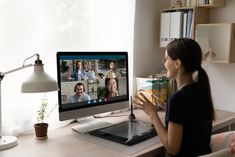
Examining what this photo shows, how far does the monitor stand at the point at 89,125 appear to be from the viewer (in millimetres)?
1885

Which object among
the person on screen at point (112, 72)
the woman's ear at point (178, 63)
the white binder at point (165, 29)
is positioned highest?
the white binder at point (165, 29)

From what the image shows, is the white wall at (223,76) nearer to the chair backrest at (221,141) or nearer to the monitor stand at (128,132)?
the chair backrest at (221,141)

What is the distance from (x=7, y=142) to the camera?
157cm

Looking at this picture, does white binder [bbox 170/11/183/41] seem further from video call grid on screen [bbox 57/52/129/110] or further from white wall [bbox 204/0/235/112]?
video call grid on screen [bbox 57/52/129/110]

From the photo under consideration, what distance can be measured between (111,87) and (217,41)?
1.02 m

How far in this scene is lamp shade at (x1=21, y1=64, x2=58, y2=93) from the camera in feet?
4.92

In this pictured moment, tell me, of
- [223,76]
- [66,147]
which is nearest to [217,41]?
[223,76]

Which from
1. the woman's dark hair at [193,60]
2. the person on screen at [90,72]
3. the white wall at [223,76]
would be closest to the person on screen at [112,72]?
the person on screen at [90,72]

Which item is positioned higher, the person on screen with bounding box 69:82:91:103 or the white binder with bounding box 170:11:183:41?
the white binder with bounding box 170:11:183:41

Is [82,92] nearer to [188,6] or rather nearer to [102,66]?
[102,66]

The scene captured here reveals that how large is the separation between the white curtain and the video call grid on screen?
0.25 metres

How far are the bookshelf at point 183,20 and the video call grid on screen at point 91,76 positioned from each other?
63 centimetres

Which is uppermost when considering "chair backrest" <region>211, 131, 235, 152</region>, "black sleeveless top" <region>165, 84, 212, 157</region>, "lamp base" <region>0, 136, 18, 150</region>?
"black sleeveless top" <region>165, 84, 212, 157</region>

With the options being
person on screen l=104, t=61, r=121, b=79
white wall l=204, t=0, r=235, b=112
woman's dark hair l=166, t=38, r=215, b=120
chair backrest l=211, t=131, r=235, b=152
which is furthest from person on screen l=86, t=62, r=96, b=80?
white wall l=204, t=0, r=235, b=112
